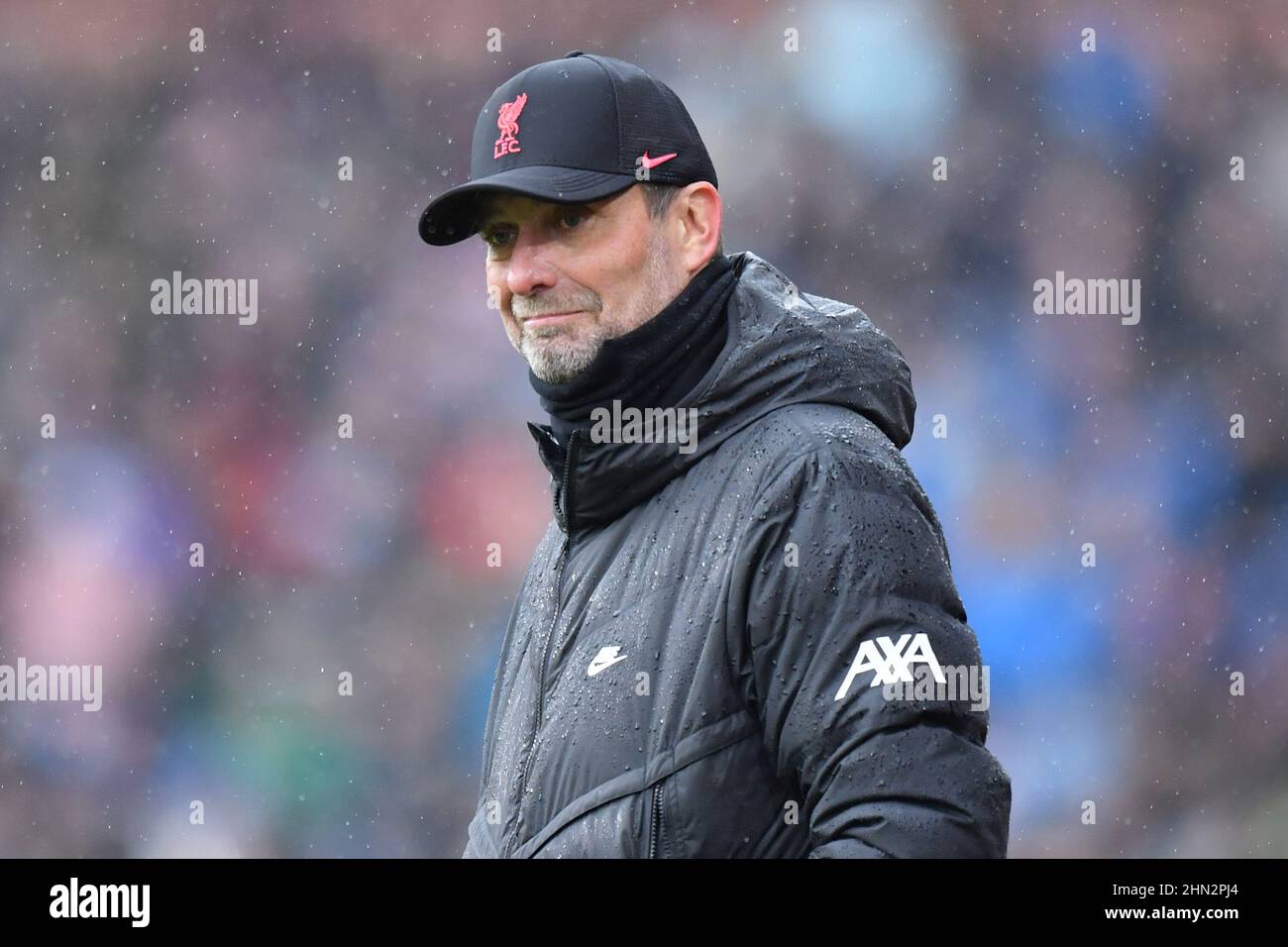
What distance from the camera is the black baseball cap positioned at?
6.31 feet

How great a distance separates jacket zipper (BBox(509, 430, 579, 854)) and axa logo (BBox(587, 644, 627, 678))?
110 millimetres

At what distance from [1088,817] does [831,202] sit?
8.89ft

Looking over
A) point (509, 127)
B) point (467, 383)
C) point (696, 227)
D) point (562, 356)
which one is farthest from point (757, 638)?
point (467, 383)

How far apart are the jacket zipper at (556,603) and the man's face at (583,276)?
0.12 m

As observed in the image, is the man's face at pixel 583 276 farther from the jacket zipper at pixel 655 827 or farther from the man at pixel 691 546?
the jacket zipper at pixel 655 827

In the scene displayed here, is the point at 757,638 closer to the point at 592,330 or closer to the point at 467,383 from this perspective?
the point at 592,330

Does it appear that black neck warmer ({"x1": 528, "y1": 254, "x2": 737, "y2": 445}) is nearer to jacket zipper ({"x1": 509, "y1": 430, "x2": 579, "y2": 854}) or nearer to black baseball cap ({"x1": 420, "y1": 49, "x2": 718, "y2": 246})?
jacket zipper ({"x1": 509, "y1": 430, "x2": 579, "y2": 854})

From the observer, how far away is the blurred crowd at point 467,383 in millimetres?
6164

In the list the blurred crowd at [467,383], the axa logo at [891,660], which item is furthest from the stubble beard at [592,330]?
the blurred crowd at [467,383]

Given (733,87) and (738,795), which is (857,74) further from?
(738,795)

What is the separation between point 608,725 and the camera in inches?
69.3

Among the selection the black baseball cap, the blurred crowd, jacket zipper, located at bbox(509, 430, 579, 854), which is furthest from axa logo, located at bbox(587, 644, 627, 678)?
the blurred crowd
